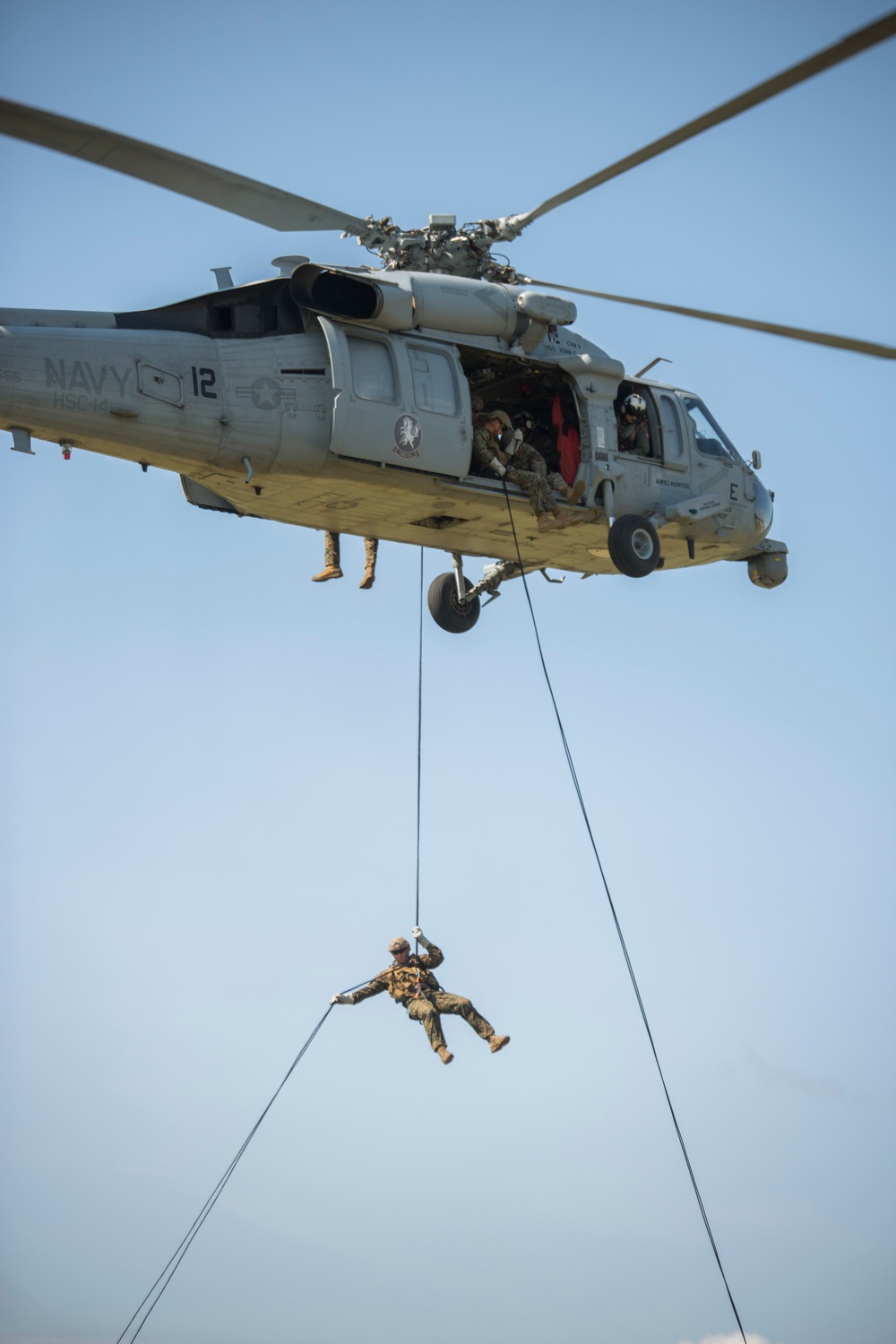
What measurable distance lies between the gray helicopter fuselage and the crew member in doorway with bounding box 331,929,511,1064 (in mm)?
4365

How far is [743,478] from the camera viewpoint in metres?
21.8

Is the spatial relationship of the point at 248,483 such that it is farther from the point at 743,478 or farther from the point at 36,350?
the point at 743,478

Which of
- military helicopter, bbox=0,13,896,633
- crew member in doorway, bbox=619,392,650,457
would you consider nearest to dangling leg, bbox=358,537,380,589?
military helicopter, bbox=0,13,896,633

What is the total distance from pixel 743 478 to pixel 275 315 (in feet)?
22.2

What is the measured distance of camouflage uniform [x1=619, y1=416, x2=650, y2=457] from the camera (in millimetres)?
20562

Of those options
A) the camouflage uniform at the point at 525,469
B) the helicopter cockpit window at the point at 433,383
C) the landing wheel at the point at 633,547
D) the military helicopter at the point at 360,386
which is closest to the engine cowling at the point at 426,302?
the military helicopter at the point at 360,386

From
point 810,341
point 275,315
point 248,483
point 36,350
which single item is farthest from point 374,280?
point 810,341

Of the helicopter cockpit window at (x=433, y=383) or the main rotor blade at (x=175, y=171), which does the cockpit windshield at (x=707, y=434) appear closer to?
the helicopter cockpit window at (x=433, y=383)

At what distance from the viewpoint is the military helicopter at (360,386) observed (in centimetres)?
1609

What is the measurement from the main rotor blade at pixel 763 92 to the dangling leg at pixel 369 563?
5258 mm

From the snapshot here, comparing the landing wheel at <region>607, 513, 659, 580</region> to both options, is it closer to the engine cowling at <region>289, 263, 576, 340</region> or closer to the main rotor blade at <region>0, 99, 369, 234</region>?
the engine cowling at <region>289, 263, 576, 340</region>

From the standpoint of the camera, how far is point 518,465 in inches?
751

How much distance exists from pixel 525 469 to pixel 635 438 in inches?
81.7

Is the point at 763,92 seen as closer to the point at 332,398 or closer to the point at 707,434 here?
the point at 332,398
